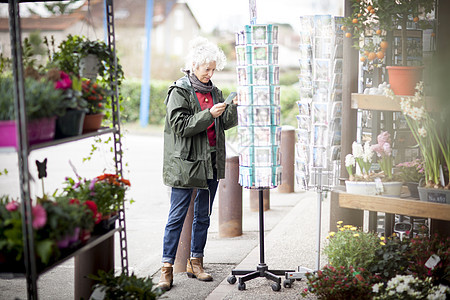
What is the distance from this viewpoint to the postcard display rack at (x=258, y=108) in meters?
4.25

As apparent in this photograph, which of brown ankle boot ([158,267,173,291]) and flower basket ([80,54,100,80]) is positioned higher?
flower basket ([80,54,100,80])

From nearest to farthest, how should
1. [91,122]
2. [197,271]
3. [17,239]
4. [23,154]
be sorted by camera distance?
[23,154], [17,239], [91,122], [197,271]

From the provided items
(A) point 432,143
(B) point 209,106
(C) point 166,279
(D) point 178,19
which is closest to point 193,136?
(B) point 209,106

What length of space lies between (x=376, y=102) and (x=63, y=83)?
78.6 inches

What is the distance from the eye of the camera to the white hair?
4.46m

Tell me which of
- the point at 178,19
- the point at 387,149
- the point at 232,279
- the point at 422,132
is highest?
the point at 178,19

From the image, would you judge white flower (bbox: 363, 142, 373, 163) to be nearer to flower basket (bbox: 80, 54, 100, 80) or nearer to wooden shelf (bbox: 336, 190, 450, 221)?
wooden shelf (bbox: 336, 190, 450, 221)

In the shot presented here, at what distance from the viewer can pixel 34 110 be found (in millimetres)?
2684

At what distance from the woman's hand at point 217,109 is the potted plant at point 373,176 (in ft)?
3.09

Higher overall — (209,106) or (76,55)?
(76,55)

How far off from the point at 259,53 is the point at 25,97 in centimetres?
198

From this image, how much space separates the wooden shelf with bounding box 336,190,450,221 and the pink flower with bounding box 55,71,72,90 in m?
1.83

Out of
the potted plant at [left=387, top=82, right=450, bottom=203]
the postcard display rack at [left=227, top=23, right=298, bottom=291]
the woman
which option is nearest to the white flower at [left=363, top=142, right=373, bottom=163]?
the potted plant at [left=387, top=82, right=450, bottom=203]

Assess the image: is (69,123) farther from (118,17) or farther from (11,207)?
(118,17)
